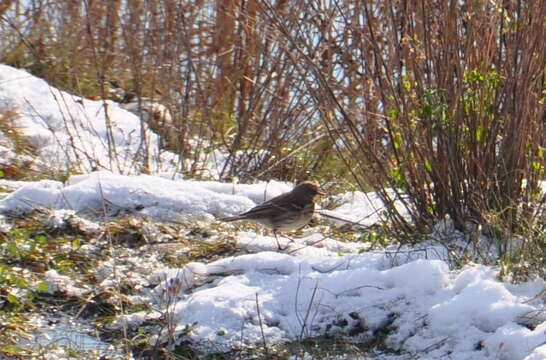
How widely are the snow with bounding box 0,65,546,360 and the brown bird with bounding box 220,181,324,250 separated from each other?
10 cm

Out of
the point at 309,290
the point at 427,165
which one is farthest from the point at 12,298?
the point at 427,165

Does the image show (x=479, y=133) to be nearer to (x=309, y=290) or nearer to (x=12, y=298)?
(x=309, y=290)

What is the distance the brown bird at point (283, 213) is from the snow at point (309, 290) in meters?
0.10

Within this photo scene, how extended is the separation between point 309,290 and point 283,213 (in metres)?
1.36

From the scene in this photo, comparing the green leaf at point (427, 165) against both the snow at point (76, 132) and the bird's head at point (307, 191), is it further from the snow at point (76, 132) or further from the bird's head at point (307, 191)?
the snow at point (76, 132)

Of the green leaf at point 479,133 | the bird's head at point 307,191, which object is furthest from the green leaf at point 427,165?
the bird's head at point 307,191

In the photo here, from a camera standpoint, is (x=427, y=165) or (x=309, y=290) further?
(x=427, y=165)

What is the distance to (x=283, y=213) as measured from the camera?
237 inches

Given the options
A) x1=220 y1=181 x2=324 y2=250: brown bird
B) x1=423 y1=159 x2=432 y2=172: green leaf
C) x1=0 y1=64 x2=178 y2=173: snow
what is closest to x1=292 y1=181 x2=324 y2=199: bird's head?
x1=220 y1=181 x2=324 y2=250: brown bird

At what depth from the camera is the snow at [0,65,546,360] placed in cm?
418

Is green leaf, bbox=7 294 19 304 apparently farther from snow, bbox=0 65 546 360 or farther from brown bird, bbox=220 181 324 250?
brown bird, bbox=220 181 324 250

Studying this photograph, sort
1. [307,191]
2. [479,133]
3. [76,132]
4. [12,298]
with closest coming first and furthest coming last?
[12,298], [479,133], [307,191], [76,132]

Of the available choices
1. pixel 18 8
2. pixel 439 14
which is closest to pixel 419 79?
pixel 439 14

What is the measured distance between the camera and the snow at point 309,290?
165 inches
